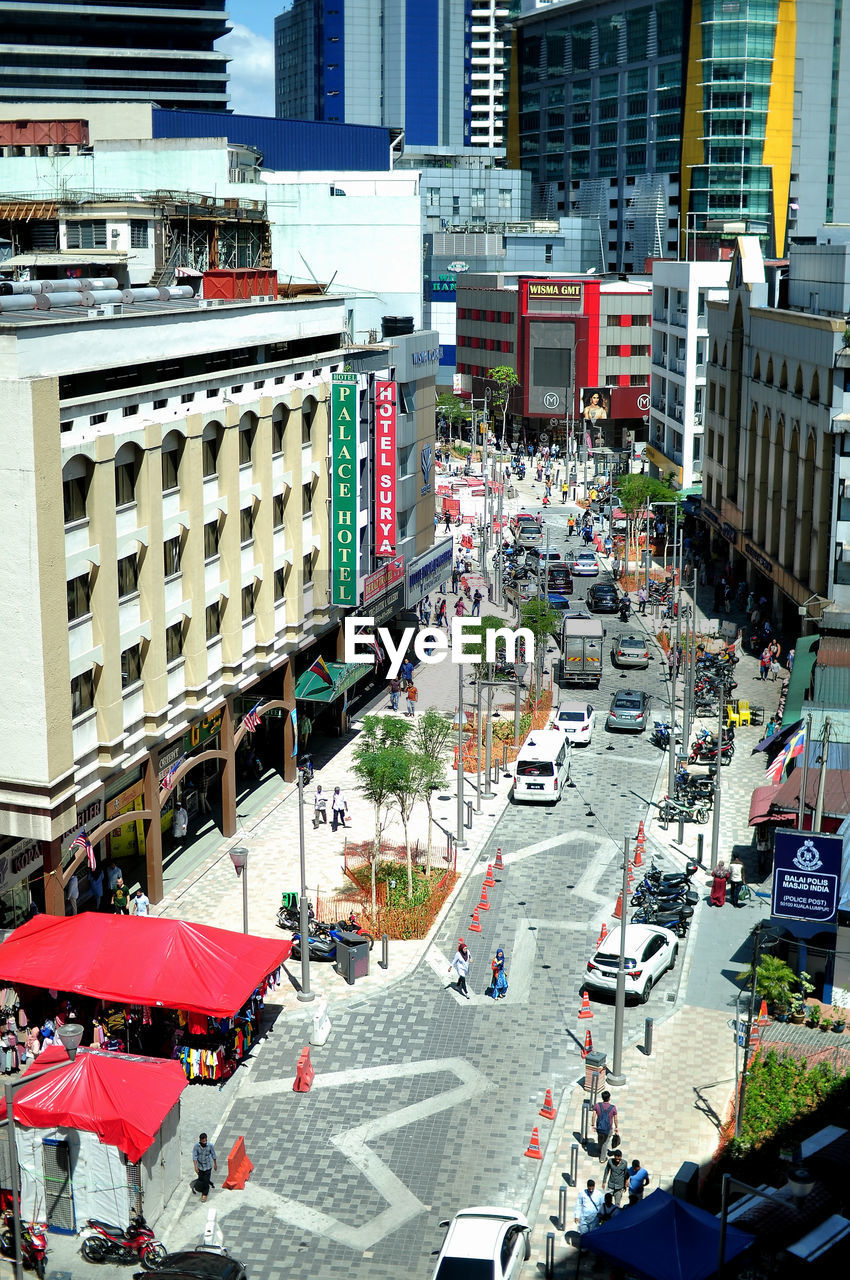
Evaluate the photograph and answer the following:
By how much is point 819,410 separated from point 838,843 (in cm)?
3558

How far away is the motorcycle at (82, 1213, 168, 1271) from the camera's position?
30781 mm

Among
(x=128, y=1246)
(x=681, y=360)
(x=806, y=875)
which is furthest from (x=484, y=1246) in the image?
(x=681, y=360)

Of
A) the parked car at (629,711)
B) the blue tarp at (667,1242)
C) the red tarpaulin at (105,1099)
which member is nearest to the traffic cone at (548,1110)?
the blue tarp at (667,1242)

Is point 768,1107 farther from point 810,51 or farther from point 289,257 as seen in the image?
point 810,51

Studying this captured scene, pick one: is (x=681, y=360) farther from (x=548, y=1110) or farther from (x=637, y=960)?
(x=548, y=1110)

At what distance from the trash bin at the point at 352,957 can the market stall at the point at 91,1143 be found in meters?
10.8

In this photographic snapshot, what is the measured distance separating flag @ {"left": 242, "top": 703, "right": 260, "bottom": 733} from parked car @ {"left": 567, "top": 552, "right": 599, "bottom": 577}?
46.5 metres

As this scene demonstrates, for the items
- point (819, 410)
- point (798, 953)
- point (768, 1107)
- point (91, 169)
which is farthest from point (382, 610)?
point (91, 169)

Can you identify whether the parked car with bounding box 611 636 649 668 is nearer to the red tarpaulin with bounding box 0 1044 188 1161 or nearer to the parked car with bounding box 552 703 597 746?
the parked car with bounding box 552 703 597 746

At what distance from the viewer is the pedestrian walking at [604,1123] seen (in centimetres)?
3497

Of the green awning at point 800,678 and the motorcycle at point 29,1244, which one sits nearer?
the motorcycle at point 29,1244

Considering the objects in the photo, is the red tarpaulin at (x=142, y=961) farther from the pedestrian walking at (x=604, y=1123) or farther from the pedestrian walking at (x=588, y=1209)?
the pedestrian walking at (x=588, y=1209)

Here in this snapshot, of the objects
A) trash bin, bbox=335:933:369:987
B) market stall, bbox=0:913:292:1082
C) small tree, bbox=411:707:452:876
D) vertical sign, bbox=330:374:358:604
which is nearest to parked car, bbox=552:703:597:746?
small tree, bbox=411:707:452:876

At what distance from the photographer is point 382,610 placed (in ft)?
222
